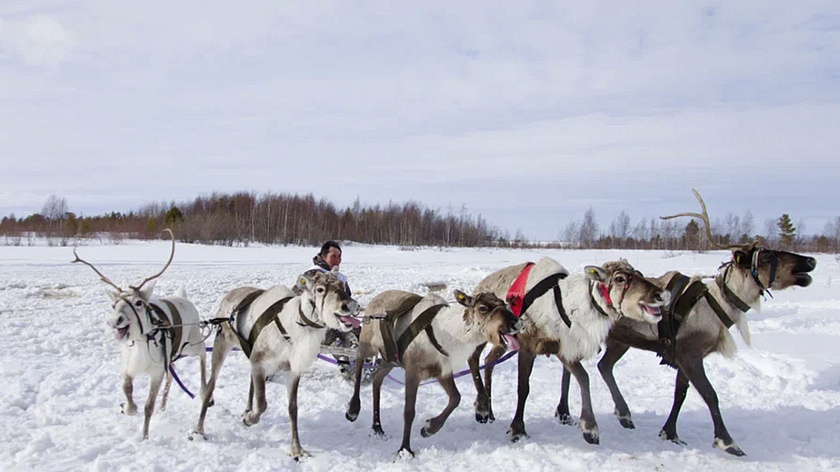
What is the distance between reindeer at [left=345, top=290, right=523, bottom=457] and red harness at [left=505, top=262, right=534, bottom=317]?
31.6 inches

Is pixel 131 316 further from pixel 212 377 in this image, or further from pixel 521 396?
pixel 521 396

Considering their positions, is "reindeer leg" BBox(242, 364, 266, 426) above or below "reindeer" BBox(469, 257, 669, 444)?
below

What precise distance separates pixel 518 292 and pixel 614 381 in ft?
5.23

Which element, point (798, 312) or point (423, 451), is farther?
point (798, 312)

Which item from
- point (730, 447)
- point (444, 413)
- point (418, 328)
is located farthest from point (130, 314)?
point (730, 447)

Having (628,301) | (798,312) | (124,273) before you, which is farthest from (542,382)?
Answer: (124,273)

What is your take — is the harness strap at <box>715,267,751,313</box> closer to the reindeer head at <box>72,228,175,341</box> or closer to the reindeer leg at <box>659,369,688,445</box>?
the reindeer leg at <box>659,369,688,445</box>

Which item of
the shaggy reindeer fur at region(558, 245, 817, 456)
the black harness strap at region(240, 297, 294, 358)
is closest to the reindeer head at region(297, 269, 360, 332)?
the black harness strap at region(240, 297, 294, 358)

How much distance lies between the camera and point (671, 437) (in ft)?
20.0

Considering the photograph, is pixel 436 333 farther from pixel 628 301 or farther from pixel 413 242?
pixel 413 242

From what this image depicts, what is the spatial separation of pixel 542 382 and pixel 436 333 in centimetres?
308

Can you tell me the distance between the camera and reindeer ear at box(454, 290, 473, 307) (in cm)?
566

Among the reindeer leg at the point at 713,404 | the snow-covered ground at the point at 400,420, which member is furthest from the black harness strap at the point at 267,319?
the reindeer leg at the point at 713,404

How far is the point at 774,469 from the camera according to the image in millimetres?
5340
